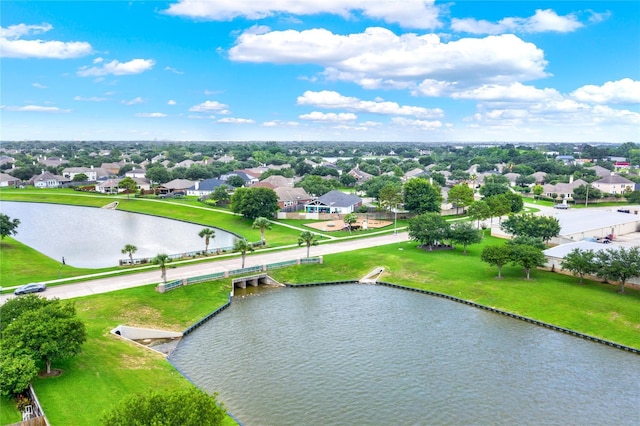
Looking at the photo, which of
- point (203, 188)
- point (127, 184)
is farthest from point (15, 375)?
point (203, 188)

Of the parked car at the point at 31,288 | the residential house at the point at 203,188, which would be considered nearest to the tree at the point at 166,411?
the parked car at the point at 31,288

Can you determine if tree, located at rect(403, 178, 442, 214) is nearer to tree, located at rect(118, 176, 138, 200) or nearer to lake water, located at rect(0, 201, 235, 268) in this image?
lake water, located at rect(0, 201, 235, 268)

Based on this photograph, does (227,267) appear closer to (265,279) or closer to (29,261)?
(265,279)

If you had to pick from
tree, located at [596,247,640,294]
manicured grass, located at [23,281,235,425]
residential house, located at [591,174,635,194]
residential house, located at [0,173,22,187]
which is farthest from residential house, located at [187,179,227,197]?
residential house, located at [591,174,635,194]

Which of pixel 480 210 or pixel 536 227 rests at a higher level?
pixel 480 210

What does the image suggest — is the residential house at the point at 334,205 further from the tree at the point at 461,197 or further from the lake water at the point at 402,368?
the lake water at the point at 402,368

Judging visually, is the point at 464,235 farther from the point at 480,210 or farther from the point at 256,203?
the point at 256,203

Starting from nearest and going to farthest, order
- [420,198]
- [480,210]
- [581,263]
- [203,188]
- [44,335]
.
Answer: [44,335] < [581,263] < [480,210] < [420,198] < [203,188]
